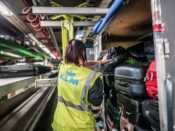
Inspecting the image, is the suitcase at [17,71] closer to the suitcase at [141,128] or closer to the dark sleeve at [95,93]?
the dark sleeve at [95,93]

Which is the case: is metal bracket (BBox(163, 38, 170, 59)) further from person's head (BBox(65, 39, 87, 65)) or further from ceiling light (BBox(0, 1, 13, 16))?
ceiling light (BBox(0, 1, 13, 16))

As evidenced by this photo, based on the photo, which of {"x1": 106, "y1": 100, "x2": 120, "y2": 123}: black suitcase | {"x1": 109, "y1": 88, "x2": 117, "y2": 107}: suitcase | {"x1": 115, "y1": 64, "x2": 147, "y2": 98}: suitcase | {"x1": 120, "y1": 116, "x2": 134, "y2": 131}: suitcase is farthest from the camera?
{"x1": 109, "y1": 88, "x2": 117, "y2": 107}: suitcase

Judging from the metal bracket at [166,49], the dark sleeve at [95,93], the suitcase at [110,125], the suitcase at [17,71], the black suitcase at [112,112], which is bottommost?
the suitcase at [110,125]

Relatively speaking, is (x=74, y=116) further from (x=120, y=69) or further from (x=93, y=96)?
(x=120, y=69)

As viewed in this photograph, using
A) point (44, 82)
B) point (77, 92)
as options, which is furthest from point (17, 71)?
point (77, 92)

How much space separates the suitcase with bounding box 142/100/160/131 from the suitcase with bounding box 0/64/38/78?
76.4 inches

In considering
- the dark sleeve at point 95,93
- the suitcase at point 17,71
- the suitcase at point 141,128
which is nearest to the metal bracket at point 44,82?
the suitcase at point 17,71

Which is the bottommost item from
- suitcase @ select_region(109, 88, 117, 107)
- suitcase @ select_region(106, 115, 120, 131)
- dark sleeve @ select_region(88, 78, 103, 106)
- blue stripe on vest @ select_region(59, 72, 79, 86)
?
suitcase @ select_region(106, 115, 120, 131)

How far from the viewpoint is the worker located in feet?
5.28

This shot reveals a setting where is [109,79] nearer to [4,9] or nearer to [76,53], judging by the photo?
[76,53]

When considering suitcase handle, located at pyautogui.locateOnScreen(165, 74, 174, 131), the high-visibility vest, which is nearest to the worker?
the high-visibility vest

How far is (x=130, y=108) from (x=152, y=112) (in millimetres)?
375

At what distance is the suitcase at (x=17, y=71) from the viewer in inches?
105

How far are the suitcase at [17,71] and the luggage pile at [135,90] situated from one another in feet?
4.04
